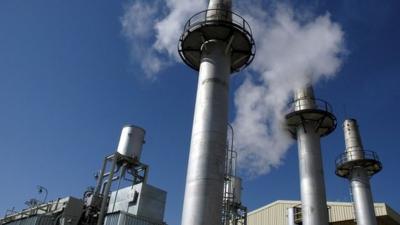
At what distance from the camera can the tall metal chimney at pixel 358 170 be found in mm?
33219

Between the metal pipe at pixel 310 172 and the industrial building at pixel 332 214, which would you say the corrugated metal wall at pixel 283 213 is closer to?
the industrial building at pixel 332 214

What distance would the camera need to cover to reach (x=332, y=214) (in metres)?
37.4

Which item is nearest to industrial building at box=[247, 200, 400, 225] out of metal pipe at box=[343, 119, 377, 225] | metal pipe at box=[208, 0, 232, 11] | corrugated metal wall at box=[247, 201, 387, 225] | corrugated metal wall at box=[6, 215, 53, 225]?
corrugated metal wall at box=[247, 201, 387, 225]

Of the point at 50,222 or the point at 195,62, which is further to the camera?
the point at 50,222

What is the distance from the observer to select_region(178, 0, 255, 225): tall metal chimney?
16.9 meters

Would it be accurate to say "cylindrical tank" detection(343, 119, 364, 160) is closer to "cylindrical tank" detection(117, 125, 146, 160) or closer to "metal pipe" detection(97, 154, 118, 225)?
"cylindrical tank" detection(117, 125, 146, 160)

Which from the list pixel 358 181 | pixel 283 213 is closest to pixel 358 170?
pixel 358 181

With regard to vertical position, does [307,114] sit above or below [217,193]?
above

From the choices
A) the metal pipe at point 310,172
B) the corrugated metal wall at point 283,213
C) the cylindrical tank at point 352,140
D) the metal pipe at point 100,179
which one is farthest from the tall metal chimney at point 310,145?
the metal pipe at point 100,179

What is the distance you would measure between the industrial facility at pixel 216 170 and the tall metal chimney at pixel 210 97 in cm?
5

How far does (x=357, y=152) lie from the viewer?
36.2 meters

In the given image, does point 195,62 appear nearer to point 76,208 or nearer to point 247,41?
point 247,41

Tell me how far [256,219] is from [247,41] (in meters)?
26.9

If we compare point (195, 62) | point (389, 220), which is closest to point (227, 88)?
point (195, 62)
